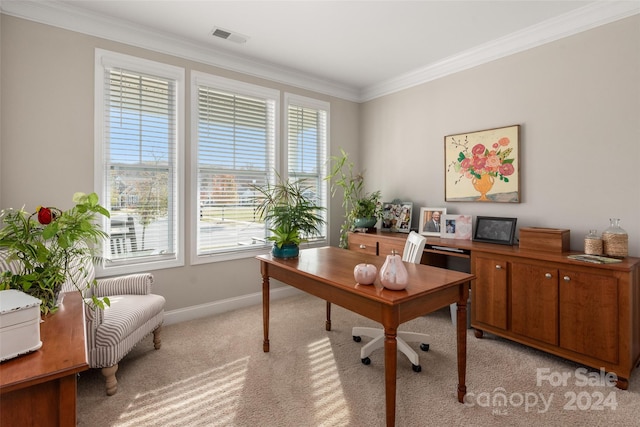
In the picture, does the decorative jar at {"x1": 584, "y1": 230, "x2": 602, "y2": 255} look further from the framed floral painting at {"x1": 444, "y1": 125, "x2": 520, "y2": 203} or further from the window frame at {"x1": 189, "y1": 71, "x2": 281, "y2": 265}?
the window frame at {"x1": 189, "y1": 71, "x2": 281, "y2": 265}

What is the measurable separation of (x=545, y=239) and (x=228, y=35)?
3320 mm

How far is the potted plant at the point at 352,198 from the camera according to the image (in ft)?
13.2

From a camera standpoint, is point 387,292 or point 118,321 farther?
point 118,321

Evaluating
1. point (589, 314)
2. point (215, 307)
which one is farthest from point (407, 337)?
point (215, 307)

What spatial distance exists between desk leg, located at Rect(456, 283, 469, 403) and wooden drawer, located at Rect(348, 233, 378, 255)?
1797 mm

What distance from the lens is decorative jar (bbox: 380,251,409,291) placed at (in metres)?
1.69

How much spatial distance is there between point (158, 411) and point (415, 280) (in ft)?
5.54

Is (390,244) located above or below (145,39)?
below

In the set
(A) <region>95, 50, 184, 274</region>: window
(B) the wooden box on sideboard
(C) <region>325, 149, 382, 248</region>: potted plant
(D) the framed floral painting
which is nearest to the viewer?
(B) the wooden box on sideboard

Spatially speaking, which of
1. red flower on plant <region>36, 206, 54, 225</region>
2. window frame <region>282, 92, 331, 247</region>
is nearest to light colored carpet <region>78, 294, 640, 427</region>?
red flower on plant <region>36, 206, 54, 225</region>

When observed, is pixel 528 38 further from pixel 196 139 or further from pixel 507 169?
pixel 196 139

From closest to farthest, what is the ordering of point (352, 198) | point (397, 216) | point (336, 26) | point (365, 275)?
point (365, 275), point (336, 26), point (397, 216), point (352, 198)

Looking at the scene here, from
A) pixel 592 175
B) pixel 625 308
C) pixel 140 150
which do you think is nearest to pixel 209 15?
pixel 140 150

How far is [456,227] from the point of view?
3414 millimetres
